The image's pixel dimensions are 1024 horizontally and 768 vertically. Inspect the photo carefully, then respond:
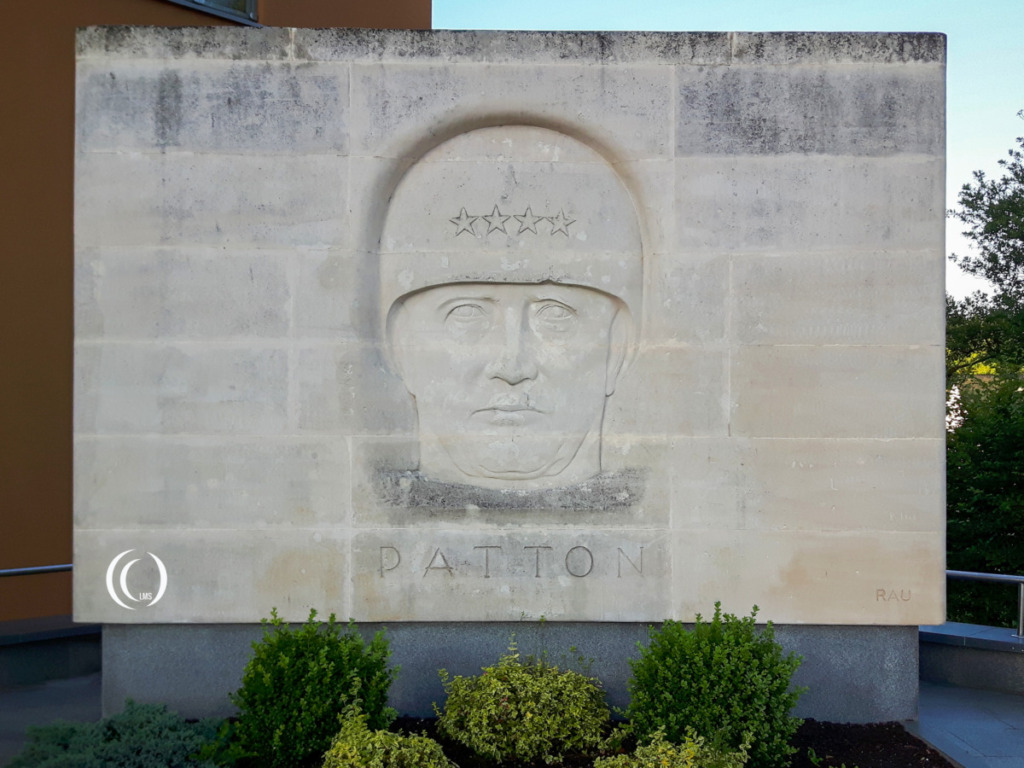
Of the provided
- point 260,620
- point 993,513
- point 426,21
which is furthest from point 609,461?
point 426,21

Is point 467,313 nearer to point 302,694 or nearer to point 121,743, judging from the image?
point 302,694

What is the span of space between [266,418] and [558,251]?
2.64 metres

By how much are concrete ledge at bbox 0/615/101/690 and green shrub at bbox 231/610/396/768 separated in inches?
160

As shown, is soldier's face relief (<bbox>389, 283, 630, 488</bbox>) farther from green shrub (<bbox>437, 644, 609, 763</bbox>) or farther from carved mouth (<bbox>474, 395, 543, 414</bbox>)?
green shrub (<bbox>437, 644, 609, 763</bbox>)

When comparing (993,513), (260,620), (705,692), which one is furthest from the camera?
(993,513)

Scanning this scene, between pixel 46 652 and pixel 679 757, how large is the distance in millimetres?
6741

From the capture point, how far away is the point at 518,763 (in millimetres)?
6746

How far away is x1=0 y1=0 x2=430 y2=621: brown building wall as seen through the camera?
1198 centimetres

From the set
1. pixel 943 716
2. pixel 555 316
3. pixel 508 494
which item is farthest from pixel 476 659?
pixel 943 716

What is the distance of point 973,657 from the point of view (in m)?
9.46

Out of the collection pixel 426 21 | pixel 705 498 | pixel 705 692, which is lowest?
pixel 705 692

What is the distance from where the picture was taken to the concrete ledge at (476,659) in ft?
25.5

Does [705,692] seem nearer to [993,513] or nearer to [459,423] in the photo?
[459,423]

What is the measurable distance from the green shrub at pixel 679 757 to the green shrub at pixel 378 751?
3.55 ft
